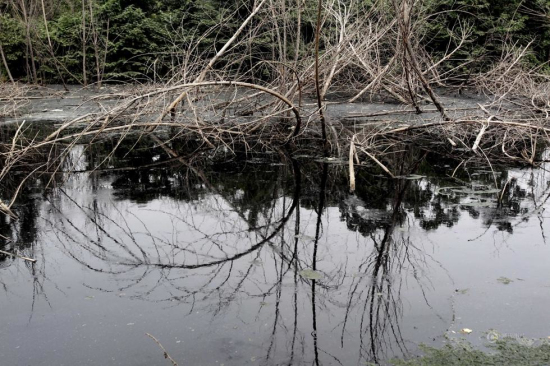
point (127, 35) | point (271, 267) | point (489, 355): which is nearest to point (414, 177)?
point (271, 267)

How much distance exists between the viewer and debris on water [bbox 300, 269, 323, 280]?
5.11 metres

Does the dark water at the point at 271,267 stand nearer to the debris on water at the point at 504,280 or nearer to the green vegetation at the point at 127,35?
the debris on water at the point at 504,280

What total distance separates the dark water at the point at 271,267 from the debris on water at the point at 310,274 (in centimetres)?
2

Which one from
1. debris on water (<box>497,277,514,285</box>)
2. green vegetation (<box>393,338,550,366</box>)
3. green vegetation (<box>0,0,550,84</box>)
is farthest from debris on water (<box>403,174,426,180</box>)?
green vegetation (<box>0,0,550,84</box>)

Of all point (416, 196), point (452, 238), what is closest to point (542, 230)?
point (452, 238)

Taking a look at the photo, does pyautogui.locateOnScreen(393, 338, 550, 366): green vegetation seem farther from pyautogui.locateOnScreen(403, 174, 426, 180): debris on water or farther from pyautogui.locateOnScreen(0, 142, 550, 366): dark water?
pyautogui.locateOnScreen(403, 174, 426, 180): debris on water

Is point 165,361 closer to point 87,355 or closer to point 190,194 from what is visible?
point 87,355

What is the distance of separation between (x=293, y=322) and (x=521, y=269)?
79.9 inches

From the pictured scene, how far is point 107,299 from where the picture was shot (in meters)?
4.71

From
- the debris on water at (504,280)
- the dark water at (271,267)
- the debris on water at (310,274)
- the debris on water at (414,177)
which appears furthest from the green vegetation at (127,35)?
the debris on water at (504,280)

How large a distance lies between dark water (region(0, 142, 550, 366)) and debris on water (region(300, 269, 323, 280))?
2 cm

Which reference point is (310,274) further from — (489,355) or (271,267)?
(489,355)

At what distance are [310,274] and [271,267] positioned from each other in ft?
1.15

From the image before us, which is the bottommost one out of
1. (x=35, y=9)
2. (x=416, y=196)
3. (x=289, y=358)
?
(x=289, y=358)
